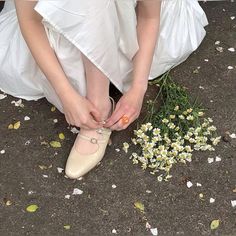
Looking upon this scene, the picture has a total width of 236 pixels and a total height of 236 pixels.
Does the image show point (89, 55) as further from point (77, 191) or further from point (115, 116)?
point (77, 191)

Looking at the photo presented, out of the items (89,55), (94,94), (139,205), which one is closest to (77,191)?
(139,205)

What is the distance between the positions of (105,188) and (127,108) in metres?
0.25

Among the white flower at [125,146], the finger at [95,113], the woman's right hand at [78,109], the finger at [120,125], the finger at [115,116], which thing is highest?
the woman's right hand at [78,109]

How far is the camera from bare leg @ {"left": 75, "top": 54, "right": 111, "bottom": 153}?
1506mm

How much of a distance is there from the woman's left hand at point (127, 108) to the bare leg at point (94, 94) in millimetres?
39

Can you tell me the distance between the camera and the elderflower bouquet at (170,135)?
1554 millimetres

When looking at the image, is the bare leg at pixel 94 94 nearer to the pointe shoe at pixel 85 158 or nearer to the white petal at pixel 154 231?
the pointe shoe at pixel 85 158

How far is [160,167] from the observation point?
1.55 metres

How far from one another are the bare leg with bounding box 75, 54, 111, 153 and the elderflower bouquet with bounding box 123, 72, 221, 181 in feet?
0.36

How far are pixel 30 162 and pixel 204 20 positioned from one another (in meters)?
0.85

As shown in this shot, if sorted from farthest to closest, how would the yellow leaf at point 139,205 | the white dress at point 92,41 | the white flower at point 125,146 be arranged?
the white flower at point 125,146 < the yellow leaf at point 139,205 < the white dress at point 92,41

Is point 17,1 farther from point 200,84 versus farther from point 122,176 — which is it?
point 200,84

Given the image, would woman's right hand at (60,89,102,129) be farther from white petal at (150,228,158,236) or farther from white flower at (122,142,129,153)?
white petal at (150,228,158,236)

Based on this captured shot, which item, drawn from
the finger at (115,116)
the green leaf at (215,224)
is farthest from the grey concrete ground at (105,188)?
the finger at (115,116)
